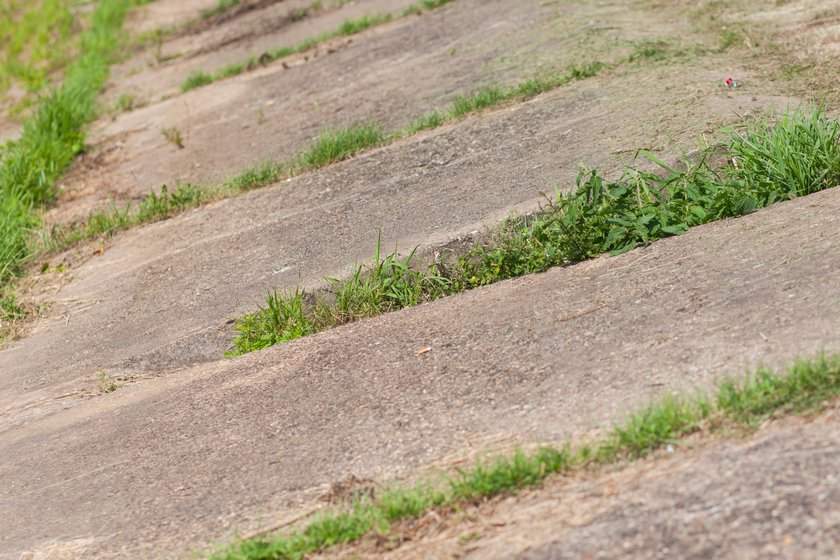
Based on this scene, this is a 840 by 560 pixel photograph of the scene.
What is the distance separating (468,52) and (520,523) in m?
5.70

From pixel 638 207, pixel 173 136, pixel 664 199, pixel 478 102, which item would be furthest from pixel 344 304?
pixel 173 136

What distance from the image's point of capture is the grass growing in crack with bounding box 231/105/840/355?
4.40 m

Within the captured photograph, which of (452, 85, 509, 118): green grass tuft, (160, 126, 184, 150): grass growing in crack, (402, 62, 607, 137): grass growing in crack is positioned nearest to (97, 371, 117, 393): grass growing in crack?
(402, 62, 607, 137): grass growing in crack

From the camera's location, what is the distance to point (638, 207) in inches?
179

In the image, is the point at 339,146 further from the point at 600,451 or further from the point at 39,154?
the point at 600,451

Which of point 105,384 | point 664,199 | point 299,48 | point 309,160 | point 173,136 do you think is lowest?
point 105,384

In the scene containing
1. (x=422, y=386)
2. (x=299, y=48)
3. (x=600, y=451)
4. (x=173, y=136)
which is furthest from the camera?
(x=299, y=48)

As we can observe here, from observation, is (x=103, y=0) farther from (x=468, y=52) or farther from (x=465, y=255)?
(x=465, y=255)

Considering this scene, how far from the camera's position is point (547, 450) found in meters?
3.04

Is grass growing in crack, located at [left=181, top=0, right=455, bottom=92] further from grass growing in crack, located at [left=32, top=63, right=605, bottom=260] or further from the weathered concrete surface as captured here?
the weathered concrete surface

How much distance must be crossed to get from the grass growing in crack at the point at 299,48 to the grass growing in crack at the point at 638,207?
547cm

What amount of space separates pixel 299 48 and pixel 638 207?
612 cm

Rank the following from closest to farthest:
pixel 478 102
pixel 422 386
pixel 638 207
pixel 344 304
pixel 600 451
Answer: pixel 600 451
pixel 422 386
pixel 638 207
pixel 344 304
pixel 478 102

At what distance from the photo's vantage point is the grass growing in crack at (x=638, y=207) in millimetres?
4398
